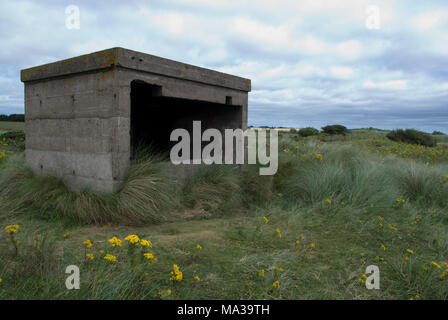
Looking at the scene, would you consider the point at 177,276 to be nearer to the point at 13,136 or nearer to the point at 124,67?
the point at 124,67

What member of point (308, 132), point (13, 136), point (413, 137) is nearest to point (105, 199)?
point (13, 136)

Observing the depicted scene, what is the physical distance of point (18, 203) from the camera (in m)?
4.93

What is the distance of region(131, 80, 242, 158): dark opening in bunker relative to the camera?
778cm

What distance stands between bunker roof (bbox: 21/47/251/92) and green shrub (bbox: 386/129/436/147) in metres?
15.8

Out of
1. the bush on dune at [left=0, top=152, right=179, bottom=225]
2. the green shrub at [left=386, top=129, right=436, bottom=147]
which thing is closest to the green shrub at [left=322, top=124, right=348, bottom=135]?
the green shrub at [left=386, top=129, right=436, bottom=147]

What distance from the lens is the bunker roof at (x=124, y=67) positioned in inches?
191

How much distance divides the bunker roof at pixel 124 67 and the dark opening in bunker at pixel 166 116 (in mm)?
1079

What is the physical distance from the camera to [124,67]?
4.91m

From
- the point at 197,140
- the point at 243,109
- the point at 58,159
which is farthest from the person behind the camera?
the point at 197,140

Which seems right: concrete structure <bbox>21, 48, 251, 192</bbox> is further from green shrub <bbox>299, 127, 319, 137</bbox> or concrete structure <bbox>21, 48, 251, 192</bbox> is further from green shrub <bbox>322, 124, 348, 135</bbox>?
green shrub <bbox>322, 124, 348, 135</bbox>

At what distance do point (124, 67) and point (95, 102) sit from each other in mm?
706
